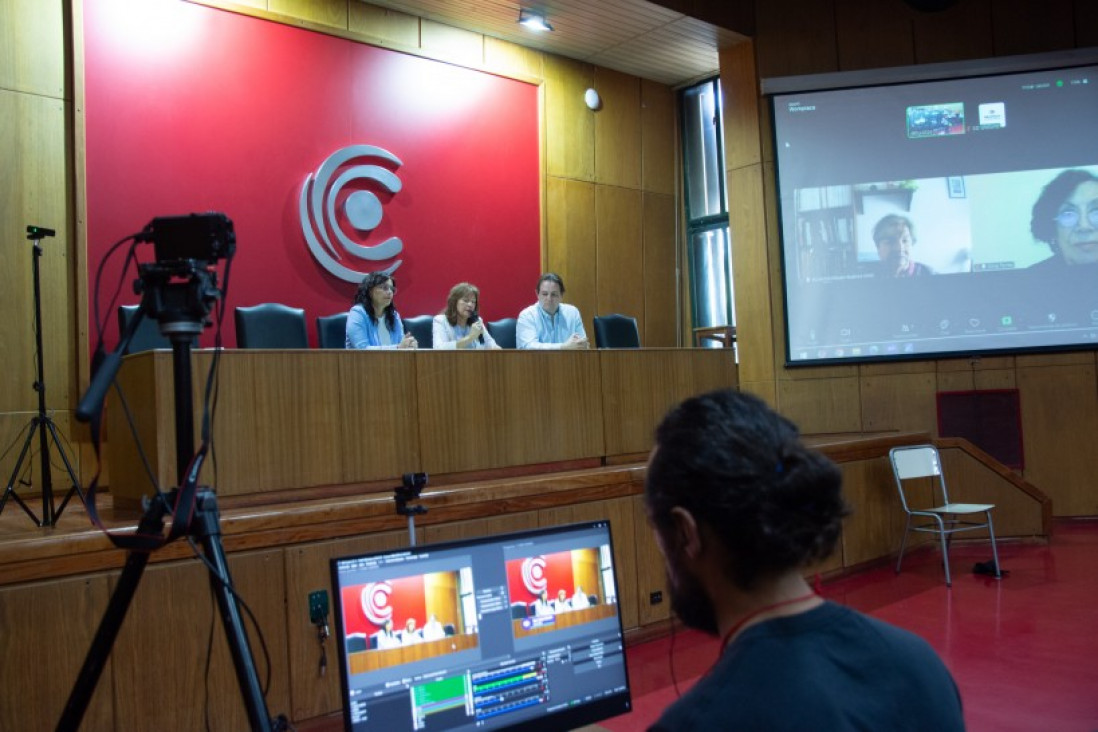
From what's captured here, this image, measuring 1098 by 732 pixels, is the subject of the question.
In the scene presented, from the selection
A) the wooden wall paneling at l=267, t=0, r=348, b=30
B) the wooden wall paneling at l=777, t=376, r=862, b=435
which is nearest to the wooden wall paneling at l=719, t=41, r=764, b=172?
the wooden wall paneling at l=777, t=376, r=862, b=435

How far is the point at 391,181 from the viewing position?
20.9ft

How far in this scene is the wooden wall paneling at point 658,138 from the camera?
812 cm

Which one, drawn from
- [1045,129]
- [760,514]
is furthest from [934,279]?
[760,514]

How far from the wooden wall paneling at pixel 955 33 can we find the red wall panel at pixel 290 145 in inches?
119

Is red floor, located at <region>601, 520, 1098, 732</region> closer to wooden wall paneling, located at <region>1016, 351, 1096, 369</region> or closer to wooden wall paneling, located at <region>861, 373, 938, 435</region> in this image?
wooden wall paneling, located at <region>861, 373, 938, 435</region>

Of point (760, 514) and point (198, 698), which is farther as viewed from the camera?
point (198, 698)

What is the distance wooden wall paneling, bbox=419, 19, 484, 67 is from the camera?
669 centimetres

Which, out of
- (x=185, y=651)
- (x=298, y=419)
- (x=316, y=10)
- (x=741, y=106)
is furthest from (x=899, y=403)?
(x=185, y=651)

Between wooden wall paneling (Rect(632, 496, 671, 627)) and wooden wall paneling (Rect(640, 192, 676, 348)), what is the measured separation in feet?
13.5

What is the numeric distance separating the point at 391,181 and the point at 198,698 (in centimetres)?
435

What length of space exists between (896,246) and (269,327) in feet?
14.8

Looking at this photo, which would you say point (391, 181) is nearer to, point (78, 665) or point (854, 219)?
point (854, 219)

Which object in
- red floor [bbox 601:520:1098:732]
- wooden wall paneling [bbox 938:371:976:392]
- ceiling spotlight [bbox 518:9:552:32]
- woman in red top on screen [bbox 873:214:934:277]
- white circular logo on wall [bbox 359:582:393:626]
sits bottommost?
red floor [bbox 601:520:1098:732]

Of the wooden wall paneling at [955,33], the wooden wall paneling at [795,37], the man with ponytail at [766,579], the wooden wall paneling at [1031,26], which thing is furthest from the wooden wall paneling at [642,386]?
the wooden wall paneling at [1031,26]
